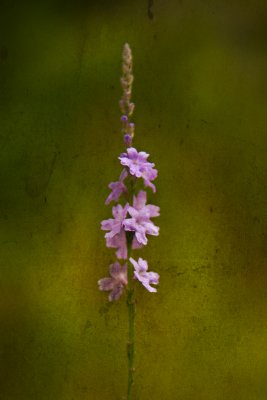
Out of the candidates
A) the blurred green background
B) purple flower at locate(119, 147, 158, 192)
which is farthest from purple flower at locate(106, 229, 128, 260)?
the blurred green background

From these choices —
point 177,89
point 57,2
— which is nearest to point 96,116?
point 177,89

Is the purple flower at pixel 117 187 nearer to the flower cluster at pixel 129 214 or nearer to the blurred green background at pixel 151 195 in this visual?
the flower cluster at pixel 129 214

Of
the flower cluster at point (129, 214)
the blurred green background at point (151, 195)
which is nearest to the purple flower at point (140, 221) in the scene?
the flower cluster at point (129, 214)

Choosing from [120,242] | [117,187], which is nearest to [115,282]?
[120,242]

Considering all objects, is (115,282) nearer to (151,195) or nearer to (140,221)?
(140,221)

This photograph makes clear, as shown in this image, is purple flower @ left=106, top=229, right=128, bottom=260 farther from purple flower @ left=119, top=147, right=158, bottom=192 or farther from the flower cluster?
purple flower @ left=119, top=147, right=158, bottom=192

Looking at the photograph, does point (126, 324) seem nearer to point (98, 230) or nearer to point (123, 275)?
point (98, 230)
